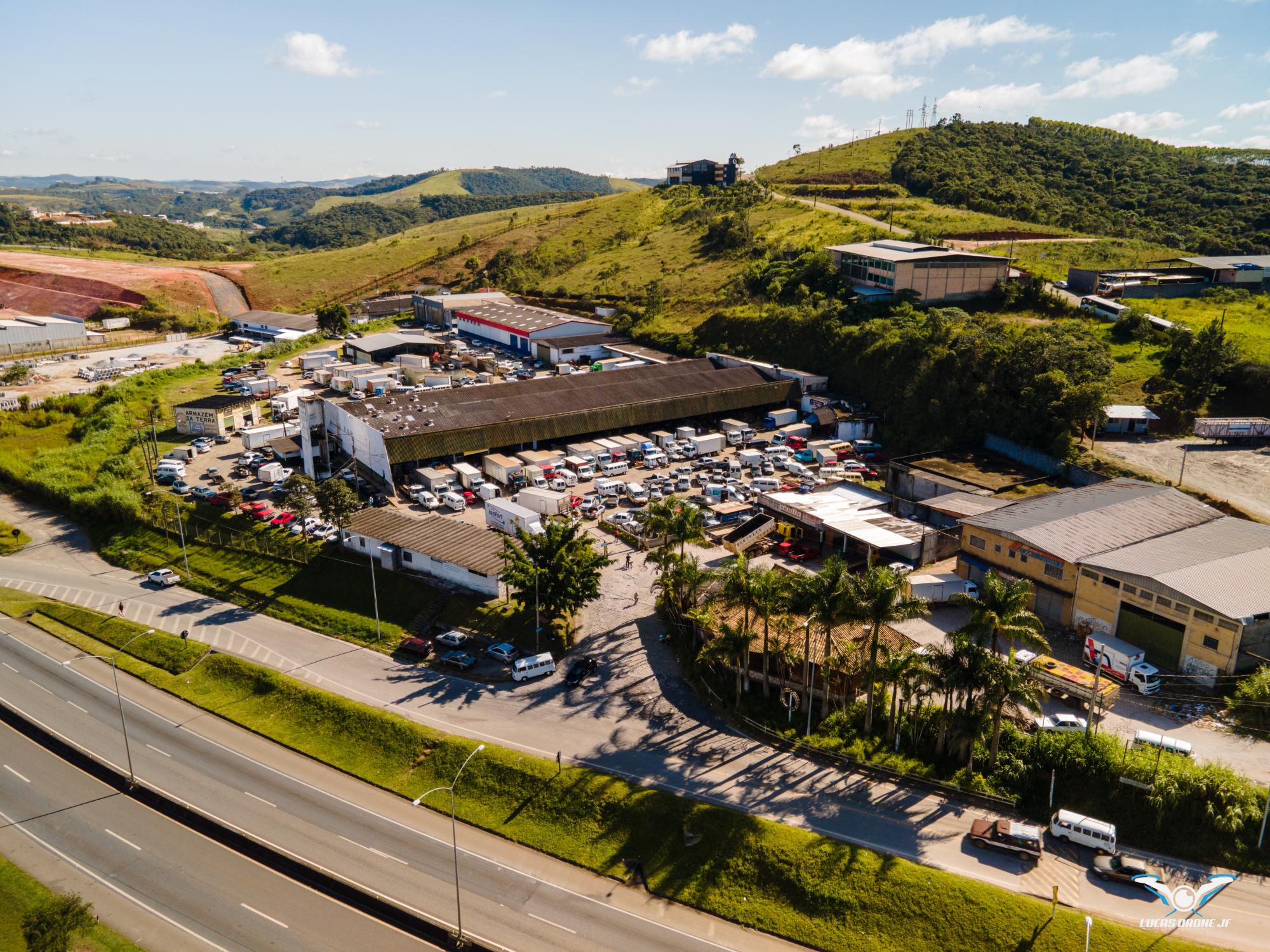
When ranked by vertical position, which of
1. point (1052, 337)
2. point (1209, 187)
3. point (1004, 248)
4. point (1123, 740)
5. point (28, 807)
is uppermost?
point (1209, 187)

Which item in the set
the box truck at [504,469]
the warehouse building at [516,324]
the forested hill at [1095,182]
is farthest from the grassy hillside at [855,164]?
the box truck at [504,469]

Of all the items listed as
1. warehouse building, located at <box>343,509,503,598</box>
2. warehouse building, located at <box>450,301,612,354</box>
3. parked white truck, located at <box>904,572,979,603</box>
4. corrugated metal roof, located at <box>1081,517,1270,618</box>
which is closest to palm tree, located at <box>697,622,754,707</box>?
parked white truck, located at <box>904,572,979,603</box>

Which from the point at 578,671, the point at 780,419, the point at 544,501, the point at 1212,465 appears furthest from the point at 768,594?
the point at 780,419

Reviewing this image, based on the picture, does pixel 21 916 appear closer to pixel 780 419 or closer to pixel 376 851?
pixel 376 851

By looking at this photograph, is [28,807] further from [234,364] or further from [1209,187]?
[1209,187]

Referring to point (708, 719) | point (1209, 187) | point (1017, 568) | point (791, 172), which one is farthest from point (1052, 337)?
point (791, 172)

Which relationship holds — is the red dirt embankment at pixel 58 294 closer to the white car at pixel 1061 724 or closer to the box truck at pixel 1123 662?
the box truck at pixel 1123 662
